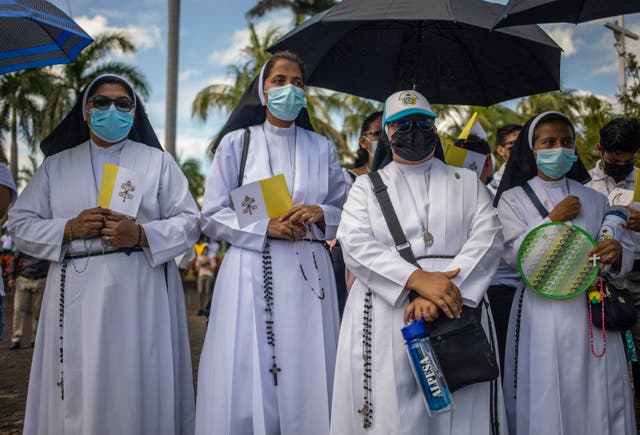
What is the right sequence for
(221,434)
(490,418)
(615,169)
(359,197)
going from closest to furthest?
(490,418), (359,197), (221,434), (615,169)

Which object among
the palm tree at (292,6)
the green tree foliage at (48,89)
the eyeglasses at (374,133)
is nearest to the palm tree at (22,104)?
the green tree foliage at (48,89)

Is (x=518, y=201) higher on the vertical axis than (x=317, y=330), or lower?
higher

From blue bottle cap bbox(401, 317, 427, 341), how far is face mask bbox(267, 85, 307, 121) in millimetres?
1994

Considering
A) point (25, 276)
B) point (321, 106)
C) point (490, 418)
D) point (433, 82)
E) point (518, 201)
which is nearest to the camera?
point (490, 418)

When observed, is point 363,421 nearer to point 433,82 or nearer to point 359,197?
point 359,197

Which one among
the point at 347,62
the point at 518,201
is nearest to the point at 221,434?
the point at 518,201

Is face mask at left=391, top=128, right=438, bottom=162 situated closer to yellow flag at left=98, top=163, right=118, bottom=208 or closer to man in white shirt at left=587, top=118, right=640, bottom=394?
yellow flag at left=98, top=163, right=118, bottom=208

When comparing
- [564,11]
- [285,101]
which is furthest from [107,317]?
[564,11]

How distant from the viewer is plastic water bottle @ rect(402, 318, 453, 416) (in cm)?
313

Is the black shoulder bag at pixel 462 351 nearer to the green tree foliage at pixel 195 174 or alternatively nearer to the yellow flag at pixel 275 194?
the yellow flag at pixel 275 194

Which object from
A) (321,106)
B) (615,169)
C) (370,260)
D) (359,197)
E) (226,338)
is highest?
(321,106)

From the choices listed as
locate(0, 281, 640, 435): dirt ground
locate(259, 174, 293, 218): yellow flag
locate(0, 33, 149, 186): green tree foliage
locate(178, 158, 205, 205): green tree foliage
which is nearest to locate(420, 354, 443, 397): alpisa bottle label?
locate(259, 174, 293, 218): yellow flag

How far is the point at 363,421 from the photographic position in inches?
136

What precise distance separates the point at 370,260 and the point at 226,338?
4.37 feet
